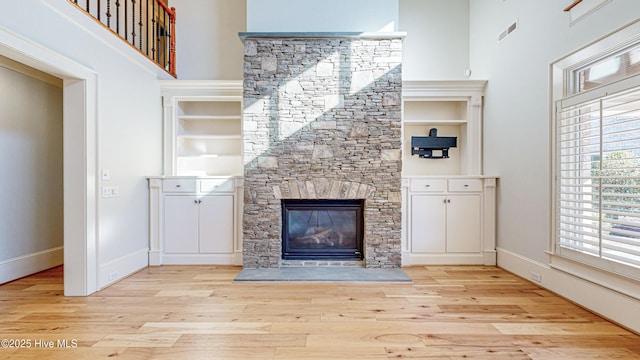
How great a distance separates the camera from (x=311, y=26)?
4062 mm

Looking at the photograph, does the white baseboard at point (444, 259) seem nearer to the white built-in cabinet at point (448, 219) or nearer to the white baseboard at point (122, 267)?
the white built-in cabinet at point (448, 219)

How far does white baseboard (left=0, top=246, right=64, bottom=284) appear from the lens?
359 cm

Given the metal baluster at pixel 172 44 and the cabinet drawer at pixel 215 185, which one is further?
the metal baluster at pixel 172 44

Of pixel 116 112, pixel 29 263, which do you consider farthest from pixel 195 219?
pixel 29 263

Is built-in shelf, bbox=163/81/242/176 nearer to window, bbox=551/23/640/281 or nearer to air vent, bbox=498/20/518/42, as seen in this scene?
air vent, bbox=498/20/518/42

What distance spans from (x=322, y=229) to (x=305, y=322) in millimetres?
1706

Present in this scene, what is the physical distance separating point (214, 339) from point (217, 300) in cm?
75

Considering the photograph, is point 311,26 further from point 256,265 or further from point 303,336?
point 303,336

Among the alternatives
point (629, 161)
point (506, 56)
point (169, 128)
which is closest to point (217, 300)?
point (169, 128)

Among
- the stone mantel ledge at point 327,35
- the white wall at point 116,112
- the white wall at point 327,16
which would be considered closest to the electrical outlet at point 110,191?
the white wall at point 116,112

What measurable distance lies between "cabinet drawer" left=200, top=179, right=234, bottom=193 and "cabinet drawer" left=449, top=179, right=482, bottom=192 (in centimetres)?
288

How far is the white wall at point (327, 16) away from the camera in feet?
13.4

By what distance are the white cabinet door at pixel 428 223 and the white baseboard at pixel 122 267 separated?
11.3 ft

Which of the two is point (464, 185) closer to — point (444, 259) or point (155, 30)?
point (444, 259)
